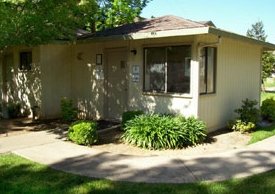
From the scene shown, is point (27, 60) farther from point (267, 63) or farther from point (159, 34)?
point (267, 63)

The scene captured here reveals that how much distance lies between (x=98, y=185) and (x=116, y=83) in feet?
17.5

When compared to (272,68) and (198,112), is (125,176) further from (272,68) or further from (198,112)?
(272,68)

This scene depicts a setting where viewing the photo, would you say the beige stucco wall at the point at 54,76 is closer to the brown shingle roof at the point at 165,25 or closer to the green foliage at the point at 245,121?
the brown shingle roof at the point at 165,25

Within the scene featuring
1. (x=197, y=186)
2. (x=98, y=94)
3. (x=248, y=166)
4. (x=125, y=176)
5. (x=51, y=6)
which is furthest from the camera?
→ (x=98, y=94)

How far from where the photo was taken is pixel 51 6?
7004mm

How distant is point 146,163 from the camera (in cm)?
545

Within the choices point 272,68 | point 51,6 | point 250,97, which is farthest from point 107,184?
point 272,68

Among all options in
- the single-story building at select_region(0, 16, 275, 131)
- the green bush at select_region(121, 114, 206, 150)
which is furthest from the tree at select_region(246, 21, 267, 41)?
the green bush at select_region(121, 114, 206, 150)

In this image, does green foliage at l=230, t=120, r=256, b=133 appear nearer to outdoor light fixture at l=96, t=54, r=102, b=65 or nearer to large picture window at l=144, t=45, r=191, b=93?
large picture window at l=144, t=45, r=191, b=93

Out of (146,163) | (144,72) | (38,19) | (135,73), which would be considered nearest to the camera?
(146,163)

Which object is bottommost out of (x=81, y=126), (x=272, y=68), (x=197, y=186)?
(x=197, y=186)

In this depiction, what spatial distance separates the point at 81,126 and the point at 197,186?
3215 millimetres

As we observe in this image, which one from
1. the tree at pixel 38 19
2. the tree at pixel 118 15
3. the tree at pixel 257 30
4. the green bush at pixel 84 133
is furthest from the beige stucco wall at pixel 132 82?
the tree at pixel 257 30

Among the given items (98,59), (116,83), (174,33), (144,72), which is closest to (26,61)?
(98,59)
